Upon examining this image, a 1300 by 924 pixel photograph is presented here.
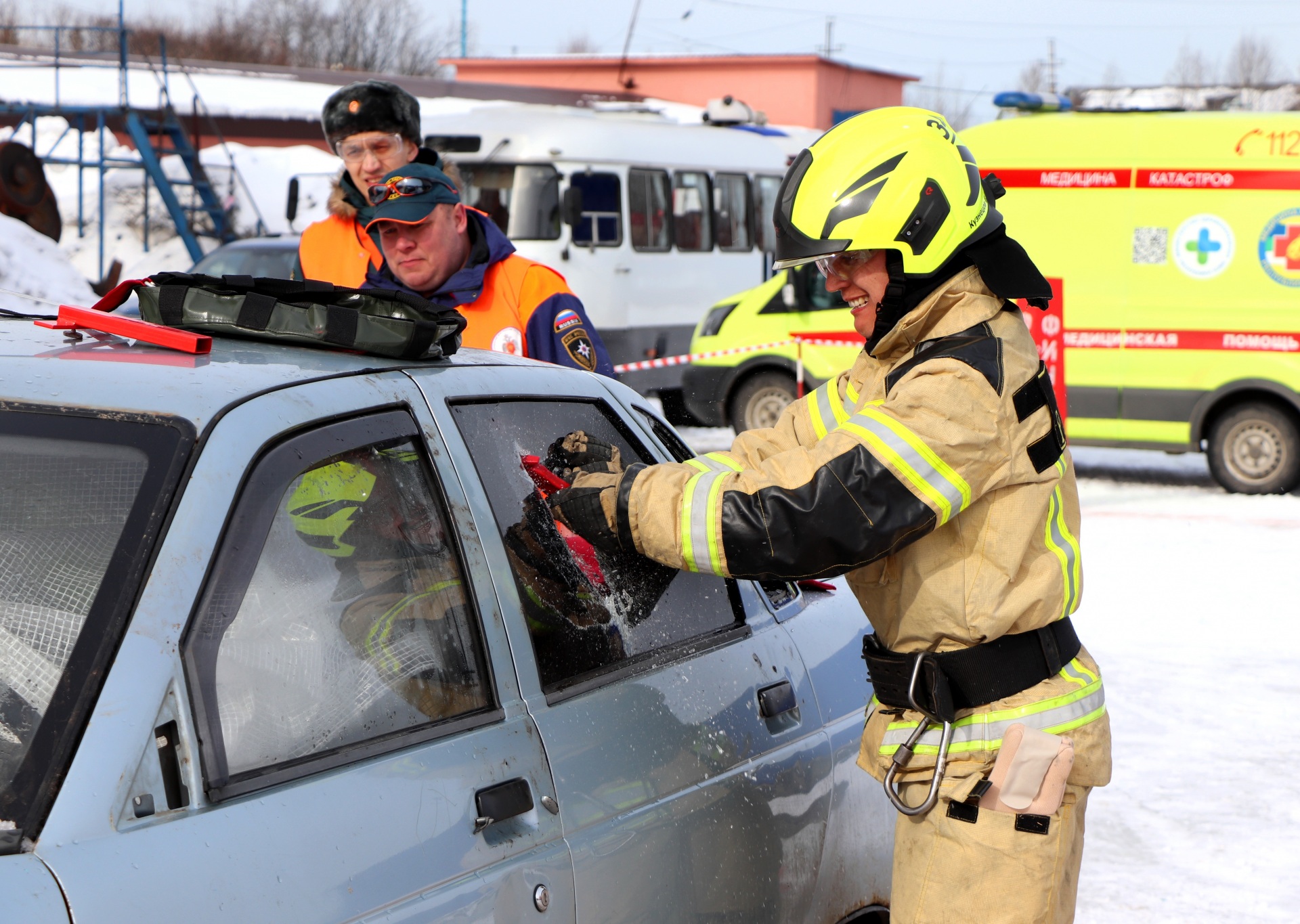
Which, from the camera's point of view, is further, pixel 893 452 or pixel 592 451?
pixel 592 451

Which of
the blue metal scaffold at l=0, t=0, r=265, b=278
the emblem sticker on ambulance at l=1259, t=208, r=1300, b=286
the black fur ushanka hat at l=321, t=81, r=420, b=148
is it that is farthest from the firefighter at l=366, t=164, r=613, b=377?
the blue metal scaffold at l=0, t=0, r=265, b=278

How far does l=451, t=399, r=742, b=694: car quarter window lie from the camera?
2.24m

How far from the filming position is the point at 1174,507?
10773 millimetres

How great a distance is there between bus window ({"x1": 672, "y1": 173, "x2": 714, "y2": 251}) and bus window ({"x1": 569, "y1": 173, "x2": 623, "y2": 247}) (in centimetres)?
107

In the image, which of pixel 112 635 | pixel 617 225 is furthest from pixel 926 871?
pixel 617 225

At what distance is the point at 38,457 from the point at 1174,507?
1015 centimetres

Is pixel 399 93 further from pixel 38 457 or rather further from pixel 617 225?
pixel 617 225

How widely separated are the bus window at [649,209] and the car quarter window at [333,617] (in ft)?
42.0

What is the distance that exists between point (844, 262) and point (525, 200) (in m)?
11.6

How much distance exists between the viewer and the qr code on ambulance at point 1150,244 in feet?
36.1

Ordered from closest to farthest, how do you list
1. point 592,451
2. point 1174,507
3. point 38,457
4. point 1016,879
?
point 38,457 < point 1016,879 < point 592,451 < point 1174,507

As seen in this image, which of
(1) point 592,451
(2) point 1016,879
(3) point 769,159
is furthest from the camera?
(3) point 769,159

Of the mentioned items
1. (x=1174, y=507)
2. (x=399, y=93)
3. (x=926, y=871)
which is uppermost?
(x=399, y=93)

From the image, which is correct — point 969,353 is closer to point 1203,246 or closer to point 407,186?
point 407,186
